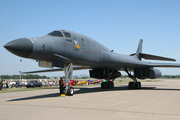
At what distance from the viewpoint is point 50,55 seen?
379 inches

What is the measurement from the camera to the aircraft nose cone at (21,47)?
811cm

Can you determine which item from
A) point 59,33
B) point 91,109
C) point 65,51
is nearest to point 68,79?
point 65,51

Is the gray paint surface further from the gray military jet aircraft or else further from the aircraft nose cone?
the aircraft nose cone

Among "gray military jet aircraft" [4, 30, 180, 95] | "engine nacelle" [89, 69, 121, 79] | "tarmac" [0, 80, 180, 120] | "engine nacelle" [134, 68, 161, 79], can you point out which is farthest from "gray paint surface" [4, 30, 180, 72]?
"engine nacelle" [134, 68, 161, 79]

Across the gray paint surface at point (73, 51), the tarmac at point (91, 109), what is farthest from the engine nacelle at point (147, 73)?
the tarmac at point (91, 109)

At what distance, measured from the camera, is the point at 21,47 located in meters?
8.20

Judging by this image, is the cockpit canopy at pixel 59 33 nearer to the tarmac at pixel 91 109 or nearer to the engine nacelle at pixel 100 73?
the tarmac at pixel 91 109

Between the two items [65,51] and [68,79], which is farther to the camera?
[68,79]

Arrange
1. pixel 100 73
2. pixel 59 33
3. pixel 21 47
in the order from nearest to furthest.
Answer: pixel 21 47
pixel 59 33
pixel 100 73

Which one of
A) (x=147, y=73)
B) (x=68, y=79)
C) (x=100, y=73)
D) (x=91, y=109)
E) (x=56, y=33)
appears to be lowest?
(x=91, y=109)

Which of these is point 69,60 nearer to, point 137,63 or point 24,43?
point 24,43

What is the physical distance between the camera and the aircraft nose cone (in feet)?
26.6

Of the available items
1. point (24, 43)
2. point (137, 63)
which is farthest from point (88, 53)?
point (137, 63)

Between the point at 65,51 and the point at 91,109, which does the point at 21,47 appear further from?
the point at 91,109
